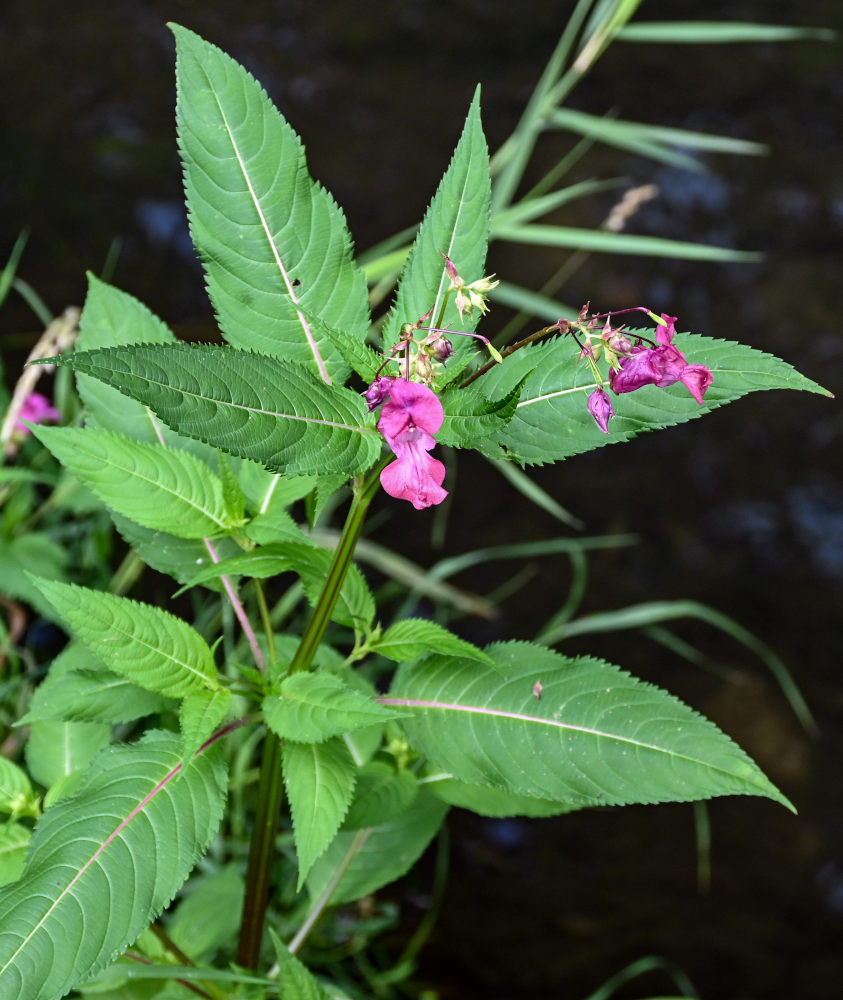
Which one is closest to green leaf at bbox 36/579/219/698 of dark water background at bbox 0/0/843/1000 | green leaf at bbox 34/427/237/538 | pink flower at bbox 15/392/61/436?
green leaf at bbox 34/427/237/538

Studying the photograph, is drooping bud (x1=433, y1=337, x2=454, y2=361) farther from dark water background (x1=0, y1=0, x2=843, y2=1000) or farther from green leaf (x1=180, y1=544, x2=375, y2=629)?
dark water background (x1=0, y1=0, x2=843, y2=1000)

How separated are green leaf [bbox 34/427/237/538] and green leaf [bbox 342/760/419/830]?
422 millimetres

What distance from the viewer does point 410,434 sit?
35.5 inches

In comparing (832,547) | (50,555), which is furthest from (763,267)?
(50,555)

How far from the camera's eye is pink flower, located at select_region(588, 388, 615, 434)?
95 cm

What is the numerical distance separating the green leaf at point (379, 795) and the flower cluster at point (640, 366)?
2.15 ft

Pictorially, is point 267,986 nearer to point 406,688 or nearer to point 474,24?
point 406,688

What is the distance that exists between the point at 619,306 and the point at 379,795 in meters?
1.96

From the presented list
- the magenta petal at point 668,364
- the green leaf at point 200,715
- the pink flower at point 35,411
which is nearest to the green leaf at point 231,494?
the green leaf at point 200,715

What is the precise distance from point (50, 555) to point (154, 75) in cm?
173

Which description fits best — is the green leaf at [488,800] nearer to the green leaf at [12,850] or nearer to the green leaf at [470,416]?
the green leaf at [12,850]

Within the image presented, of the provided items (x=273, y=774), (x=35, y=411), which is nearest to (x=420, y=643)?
(x=273, y=774)

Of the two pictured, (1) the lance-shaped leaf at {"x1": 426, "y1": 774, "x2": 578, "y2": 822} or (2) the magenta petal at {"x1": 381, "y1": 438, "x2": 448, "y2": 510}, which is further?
(1) the lance-shaped leaf at {"x1": 426, "y1": 774, "x2": 578, "y2": 822}

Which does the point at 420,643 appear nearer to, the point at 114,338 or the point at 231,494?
the point at 231,494
